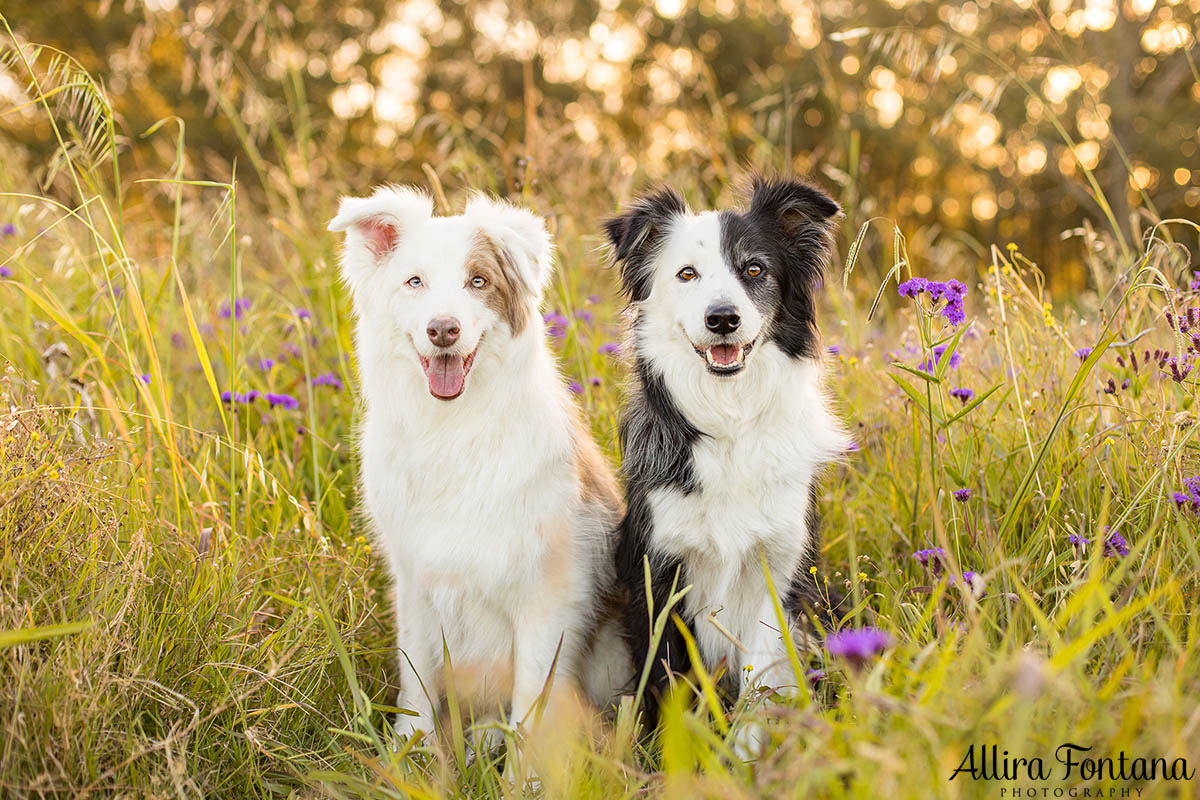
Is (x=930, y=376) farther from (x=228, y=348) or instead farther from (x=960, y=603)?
(x=228, y=348)

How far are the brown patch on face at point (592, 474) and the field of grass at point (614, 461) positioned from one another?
1.92ft

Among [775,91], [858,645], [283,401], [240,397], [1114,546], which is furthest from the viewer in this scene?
[775,91]

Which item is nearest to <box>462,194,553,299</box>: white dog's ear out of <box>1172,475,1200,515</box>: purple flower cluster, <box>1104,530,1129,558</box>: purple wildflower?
<box>1104,530,1129,558</box>: purple wildflower

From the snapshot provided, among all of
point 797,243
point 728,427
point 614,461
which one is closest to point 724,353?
point 728,427

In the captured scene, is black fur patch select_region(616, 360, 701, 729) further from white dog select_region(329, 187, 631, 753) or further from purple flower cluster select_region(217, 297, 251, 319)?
purple flower cluster select_region(217, 297, 251, 319)

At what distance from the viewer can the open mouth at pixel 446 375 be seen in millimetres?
2826

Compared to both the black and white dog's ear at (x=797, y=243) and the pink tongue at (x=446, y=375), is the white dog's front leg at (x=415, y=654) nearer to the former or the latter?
the pink tongue at (x=446, y=375)

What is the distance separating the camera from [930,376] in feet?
8.73

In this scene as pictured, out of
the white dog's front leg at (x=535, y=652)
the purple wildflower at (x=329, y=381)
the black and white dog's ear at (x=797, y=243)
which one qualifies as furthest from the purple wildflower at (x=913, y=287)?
the purple wildflower at (x=329, y=381)

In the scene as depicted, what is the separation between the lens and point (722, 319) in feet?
9.39

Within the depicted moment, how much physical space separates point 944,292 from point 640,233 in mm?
1085

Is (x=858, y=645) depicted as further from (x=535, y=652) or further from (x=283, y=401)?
(x=283, y=401)

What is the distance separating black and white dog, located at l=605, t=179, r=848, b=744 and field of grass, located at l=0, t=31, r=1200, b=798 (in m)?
0.25

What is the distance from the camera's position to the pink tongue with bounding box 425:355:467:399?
2828 millimetres
